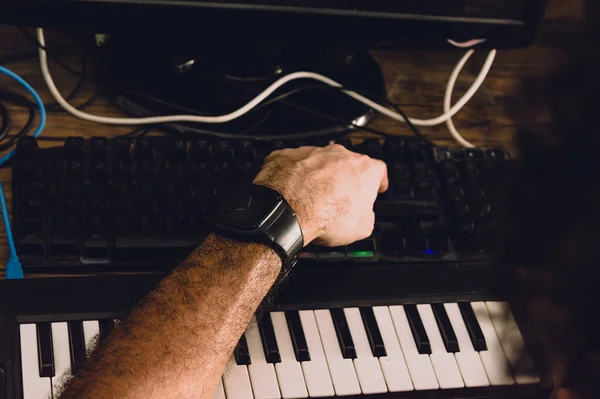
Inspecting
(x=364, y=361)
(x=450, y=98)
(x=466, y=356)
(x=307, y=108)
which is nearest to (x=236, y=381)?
(x=364, y=361)

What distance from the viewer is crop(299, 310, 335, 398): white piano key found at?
613 millimetres

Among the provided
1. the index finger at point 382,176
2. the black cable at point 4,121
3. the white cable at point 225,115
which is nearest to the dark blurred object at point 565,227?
the index finger at point 382,176

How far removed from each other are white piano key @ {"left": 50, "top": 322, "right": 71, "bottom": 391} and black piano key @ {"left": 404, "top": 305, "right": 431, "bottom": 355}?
0.33 m

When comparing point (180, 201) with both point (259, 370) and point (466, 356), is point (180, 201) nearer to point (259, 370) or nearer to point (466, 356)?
point (259, 370)

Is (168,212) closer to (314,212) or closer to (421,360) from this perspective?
(314,212)

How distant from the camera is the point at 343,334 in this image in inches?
25.8

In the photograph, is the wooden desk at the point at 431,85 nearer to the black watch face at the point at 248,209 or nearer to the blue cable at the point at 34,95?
the blue cable at the point at 34,95

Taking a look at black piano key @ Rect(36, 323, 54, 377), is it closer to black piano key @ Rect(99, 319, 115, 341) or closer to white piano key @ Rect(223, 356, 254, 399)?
black piano key @ Rect(99, 319, 115, 341)

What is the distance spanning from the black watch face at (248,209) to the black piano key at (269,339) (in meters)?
0.11

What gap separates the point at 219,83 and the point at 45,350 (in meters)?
0.37

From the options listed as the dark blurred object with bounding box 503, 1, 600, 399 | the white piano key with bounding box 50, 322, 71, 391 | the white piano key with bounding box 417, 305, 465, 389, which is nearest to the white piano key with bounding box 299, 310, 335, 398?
the white piano key with bounding box 417, 305, 465, 389

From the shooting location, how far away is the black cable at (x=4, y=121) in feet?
2.38

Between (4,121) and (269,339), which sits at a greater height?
(4,121)

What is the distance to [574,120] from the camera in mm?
300
